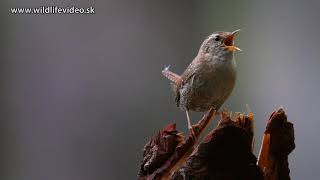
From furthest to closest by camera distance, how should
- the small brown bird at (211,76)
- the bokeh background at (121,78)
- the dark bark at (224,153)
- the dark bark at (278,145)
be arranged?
1. the bokeh background at (121,78)
2. the small brown bird at (211,76)
3. the dark bark at (278,145)
4. the dark bark at (224,153)

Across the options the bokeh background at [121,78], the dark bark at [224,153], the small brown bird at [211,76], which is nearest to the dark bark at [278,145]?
the dark bark at [224,153]

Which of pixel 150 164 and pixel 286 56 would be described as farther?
pixel 286 56

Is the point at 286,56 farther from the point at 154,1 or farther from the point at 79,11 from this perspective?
the point at 79,11

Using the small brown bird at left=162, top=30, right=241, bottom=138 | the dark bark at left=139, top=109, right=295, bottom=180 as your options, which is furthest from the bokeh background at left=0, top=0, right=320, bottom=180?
the dark bark at left=139, top=109, right=295, bottom=180

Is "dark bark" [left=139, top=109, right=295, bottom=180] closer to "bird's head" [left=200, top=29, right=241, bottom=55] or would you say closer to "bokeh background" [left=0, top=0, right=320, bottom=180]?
"bird's head" [left=200, top=29, right=241, bottom=55]

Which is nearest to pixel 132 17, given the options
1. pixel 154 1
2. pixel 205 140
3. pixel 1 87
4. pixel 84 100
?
pixel 154 1

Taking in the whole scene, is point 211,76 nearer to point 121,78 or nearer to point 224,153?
point 224,153

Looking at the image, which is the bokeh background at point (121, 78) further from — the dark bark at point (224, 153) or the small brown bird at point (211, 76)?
the dark bark at point (224, 153)

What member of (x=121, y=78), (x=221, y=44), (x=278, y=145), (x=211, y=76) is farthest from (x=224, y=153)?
(x=121, y=78)
